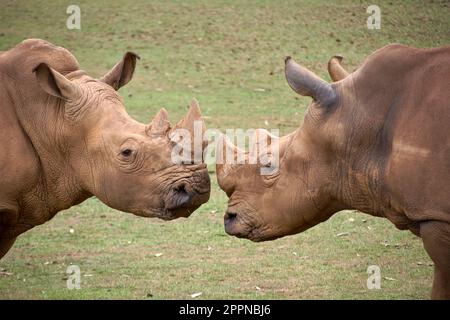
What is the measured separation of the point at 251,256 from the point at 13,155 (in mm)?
3766

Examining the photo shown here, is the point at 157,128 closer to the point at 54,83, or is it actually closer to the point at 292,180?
the point at 54,83

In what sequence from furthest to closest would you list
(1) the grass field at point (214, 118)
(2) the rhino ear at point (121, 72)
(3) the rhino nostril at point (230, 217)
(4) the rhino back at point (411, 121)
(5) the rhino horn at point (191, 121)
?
(1) the grass field at point (214, 118)
(2) the rhino ear at point (121, 72)
(3) the rhino nostril at point (230, 217)
(5) the rhino horn at point (191, 121)
(4) the rhino back at point (411, 121)

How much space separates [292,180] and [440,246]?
1207 mm

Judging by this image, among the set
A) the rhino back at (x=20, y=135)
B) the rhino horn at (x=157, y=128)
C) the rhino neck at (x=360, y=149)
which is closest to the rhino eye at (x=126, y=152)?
the rhino horn at (x=157, y=128)

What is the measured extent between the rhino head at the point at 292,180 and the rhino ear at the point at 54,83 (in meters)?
1.14

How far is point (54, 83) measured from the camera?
6719 millimetres

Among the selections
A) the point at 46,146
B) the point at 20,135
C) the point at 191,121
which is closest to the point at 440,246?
the point at 191,121

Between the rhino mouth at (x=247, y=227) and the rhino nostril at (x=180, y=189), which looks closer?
the rhino nostril at (x=180, y=189)

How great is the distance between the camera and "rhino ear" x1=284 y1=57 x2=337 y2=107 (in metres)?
6.52

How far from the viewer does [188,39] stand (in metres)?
20.1

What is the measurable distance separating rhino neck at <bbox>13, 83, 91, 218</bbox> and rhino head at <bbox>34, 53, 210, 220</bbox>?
0.05 ft

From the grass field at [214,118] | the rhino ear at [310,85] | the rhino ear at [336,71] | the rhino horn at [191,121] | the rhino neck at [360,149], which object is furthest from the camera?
the grass field at [214,118]

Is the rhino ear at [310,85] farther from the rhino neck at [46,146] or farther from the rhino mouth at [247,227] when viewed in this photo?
the rhino neck at [46,146]

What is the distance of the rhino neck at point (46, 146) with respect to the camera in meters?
6.81
